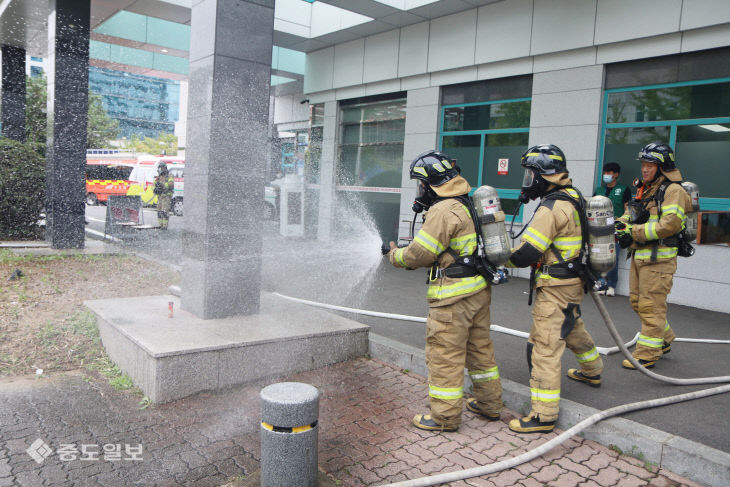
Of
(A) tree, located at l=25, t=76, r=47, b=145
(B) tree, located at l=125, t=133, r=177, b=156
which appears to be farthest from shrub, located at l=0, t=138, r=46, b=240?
(B) tree, located at l=125, t=133, r=177, b=156

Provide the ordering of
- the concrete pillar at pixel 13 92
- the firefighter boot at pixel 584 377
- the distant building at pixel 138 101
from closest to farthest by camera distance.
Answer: the firefighter boot at pixel 584 377
the concrete pillar at pixel 13 92
the distant building at pixel 138 101

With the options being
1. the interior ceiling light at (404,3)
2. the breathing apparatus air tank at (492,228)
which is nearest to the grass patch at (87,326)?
the breathing apparatus air tank at (492,228)

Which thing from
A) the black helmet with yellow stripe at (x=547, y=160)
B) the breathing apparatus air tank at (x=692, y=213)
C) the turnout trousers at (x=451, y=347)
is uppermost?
the black helmet with yellow stripe at (x=547, y=160)

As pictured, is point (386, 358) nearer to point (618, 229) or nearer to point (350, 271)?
point (618, 229)

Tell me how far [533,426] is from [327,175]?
11.7 m

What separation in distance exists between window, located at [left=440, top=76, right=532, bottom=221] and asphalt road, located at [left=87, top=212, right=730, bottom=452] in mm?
2134

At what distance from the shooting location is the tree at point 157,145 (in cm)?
6284

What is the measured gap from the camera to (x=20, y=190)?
1209 cm

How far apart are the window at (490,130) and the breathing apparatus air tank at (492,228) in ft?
21.6

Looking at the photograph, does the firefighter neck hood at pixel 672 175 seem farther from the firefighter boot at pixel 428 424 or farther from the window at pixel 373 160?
the window at pixel 373 160

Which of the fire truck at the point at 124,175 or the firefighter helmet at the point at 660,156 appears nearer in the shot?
the firefighter helmet at the point at 660,156

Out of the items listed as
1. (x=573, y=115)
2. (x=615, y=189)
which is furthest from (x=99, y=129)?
(x=615, y=189)

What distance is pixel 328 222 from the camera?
1441 cm

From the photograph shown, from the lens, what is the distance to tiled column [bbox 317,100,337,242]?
1448 cm
